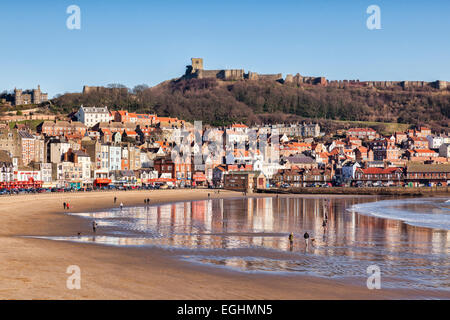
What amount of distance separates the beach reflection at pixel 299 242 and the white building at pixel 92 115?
105169 millimetres

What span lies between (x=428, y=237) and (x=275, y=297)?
16.4 meters

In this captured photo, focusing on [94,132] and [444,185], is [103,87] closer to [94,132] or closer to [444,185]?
[94,132]

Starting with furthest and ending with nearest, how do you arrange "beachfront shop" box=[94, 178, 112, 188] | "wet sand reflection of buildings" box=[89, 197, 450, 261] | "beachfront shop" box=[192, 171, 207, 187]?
"beachfront shop" box=[192, 171, 207, 187] → "beachfront shop" box=[94, 178, 112, 188] → "wet sand reflection of buildings" box=[89, 197, 450, 261]

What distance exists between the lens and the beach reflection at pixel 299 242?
731 inches

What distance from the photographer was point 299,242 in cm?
2520

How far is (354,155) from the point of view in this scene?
130 m

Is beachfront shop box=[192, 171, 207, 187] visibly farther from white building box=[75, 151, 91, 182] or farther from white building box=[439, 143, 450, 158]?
white building box=[439, 143, 450, 158]

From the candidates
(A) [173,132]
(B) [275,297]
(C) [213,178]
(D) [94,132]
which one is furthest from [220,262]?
(A) [173,132]

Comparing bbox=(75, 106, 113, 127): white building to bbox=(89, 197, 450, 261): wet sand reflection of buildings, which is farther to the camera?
bbox=(75, 106, 113, 127): white building

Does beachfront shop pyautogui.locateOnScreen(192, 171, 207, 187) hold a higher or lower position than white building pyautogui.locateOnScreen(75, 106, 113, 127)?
lower

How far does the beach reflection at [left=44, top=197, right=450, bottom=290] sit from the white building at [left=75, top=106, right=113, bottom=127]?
105169 millimetres

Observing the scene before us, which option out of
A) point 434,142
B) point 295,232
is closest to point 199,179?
point 295,232

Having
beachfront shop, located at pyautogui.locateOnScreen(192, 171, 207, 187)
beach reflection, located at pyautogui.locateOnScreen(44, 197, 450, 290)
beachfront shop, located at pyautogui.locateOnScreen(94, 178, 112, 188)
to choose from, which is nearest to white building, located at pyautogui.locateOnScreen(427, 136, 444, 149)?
beachfront shop, located at pyautogui.locateOnScreen(192, 171, 207, 187)

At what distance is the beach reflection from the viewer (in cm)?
1856
